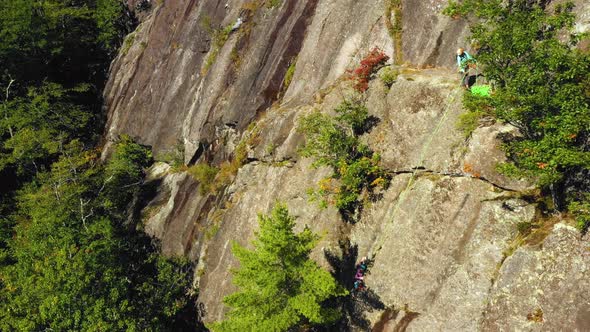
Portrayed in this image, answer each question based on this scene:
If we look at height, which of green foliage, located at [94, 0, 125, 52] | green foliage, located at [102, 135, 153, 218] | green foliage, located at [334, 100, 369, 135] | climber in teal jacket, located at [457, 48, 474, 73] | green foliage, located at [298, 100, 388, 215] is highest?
green foliage, located at [94, 0, 125, 52]

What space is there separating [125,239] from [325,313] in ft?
60.9

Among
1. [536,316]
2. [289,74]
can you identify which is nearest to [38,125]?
[289,74]

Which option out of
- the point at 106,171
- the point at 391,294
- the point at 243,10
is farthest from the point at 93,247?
the point at 243,10

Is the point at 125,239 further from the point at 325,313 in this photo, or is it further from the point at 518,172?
the point at 518,172

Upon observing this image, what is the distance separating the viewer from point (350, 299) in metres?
15.9

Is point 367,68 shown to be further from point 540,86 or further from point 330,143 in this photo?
point 540,86

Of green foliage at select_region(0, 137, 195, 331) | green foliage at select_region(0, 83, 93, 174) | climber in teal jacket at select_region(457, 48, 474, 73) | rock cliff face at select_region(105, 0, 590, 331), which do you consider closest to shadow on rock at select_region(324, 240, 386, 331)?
rock cliff face at select_region(105, 0, 590, 331)

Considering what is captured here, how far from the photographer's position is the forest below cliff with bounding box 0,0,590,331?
33.9ft

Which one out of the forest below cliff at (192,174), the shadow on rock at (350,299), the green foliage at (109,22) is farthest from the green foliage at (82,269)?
the green foliage at (109,22)

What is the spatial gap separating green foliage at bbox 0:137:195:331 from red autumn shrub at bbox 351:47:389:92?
15436mm

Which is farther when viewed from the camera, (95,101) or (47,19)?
(95,101)

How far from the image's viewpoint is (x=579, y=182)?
11.4 metres

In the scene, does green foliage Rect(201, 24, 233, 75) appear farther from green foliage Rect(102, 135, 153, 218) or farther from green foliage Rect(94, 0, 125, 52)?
green foliage Rect(94, 0, 125, 52)

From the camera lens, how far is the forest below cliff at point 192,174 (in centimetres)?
1032
